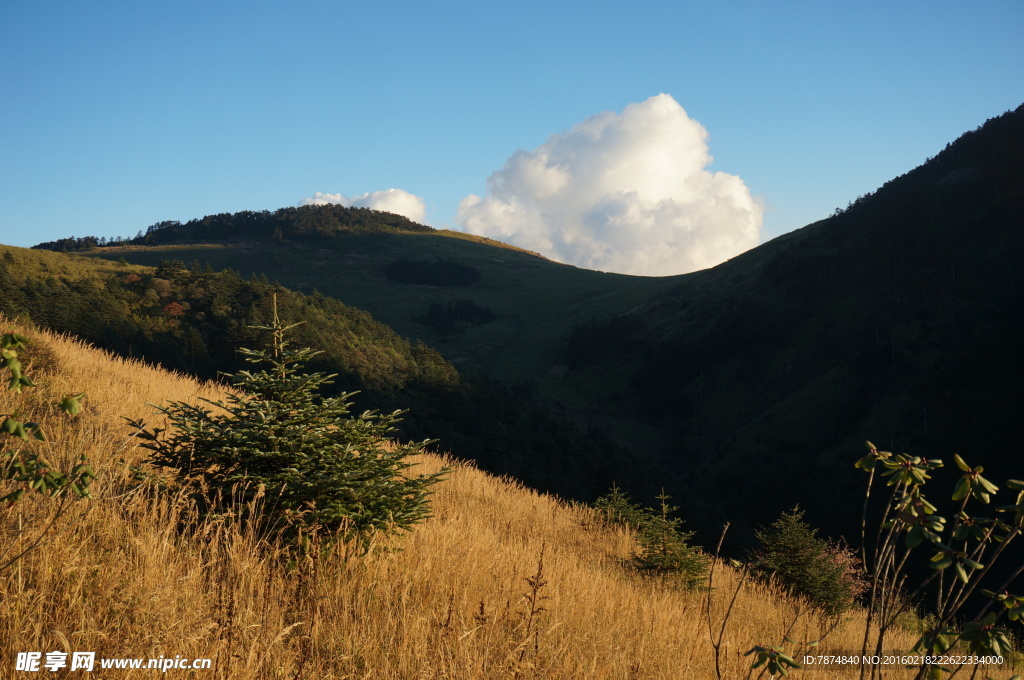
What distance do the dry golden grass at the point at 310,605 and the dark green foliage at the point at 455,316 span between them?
71265mm

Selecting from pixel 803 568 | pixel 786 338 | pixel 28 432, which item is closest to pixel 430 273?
pixel 786 338

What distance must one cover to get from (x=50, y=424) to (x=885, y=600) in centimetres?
716

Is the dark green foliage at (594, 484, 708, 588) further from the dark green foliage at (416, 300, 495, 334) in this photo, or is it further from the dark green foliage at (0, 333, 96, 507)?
the dark green foliage at (416, 300, 495, 334)

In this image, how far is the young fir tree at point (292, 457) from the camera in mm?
4441

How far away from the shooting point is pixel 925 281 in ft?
185

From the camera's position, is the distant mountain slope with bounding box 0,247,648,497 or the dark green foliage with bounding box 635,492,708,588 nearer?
the dark green foliage with bounding box 635,492,708,588

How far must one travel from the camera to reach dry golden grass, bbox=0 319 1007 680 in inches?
115

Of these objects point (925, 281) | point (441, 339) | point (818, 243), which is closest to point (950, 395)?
point (925, 281)

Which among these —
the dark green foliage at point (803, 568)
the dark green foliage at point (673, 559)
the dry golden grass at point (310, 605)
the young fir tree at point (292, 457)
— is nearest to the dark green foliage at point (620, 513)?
the dark green foliage at point (803, 568)

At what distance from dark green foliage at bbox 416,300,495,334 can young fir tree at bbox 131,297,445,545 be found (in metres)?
71.3

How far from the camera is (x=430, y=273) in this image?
9538 centimetres

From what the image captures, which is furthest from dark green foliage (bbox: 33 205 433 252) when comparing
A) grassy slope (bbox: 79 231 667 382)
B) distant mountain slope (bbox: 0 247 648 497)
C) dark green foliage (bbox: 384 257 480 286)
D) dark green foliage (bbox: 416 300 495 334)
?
distant mountain slope (bbox: 0 247 648 497)

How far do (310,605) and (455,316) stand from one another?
254 ft

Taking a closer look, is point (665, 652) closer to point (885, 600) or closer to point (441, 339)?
point (885, 600)
